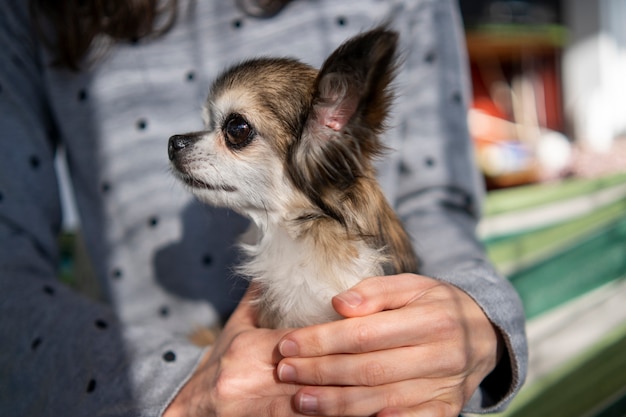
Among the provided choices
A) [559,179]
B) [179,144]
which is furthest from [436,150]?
[559,179]

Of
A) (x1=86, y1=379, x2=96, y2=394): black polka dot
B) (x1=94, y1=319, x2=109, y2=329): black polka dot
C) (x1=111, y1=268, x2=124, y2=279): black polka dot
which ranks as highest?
(x1=94, y1=319, x2=109, y2=329): black polka dot

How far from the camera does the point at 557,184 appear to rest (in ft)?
7.80

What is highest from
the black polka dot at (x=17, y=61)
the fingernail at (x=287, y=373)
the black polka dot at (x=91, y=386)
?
the black polka dot at (x=17, y=61)

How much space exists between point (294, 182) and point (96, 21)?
49cm

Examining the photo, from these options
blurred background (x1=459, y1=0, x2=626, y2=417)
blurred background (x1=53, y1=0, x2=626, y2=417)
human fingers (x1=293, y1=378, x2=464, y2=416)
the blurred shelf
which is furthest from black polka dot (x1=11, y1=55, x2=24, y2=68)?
the blurred shelf

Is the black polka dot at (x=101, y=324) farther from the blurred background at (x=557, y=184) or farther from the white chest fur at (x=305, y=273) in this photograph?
the blurred background at (x=557, y=184)

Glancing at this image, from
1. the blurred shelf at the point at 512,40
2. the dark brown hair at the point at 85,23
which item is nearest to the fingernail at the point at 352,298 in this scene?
the dark brown hair at the point at 85,23

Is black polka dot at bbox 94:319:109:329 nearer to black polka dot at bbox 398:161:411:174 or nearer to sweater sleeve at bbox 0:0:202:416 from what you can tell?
sweater sleeve at bbox 0:0:202:416

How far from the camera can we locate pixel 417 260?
0.85m

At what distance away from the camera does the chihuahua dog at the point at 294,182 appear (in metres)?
0.69

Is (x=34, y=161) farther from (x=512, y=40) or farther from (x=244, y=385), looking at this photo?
(x=512, y=40)

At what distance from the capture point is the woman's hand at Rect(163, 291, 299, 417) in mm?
626

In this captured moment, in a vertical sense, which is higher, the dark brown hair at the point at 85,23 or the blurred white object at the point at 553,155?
the dark brown hair at the point at 85,23

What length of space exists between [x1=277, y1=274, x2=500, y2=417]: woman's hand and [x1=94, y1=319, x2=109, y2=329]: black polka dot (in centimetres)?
32
